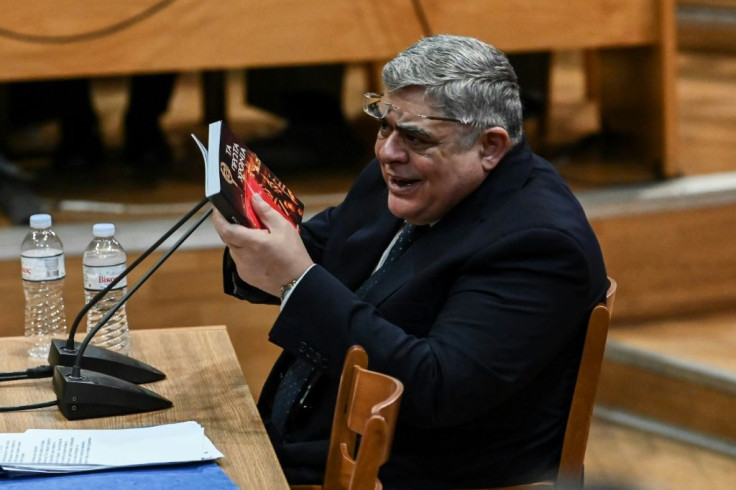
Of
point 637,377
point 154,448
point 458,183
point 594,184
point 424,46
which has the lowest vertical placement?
point 637,377

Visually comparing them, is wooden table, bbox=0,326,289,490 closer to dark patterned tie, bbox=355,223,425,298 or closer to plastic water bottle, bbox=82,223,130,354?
plastic water bottle, bbox=82,223,130,354

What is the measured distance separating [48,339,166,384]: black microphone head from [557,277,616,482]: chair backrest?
0.70 meters

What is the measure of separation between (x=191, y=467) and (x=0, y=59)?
2.05 m

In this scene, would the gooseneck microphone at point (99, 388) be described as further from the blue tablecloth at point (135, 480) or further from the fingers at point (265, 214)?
the blue tablecloth at point (135, 480)

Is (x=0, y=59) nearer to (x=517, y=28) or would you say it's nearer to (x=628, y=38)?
(x=517, y=28)

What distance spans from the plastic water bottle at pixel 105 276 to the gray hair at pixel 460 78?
0.61 m

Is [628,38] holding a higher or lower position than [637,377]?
higher

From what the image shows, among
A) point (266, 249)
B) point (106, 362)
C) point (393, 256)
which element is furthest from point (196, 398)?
point (393, 256)

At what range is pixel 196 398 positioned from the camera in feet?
6.07

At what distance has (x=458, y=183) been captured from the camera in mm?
1796

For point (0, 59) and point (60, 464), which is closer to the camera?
point (60, 464)

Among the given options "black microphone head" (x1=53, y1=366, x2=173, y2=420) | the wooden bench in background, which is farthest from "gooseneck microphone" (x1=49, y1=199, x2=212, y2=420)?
the wooden bench in background

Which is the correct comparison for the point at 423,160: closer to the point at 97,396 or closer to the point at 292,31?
the point at 97,396

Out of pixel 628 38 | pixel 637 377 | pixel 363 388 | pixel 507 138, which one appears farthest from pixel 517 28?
pixel 363 388
